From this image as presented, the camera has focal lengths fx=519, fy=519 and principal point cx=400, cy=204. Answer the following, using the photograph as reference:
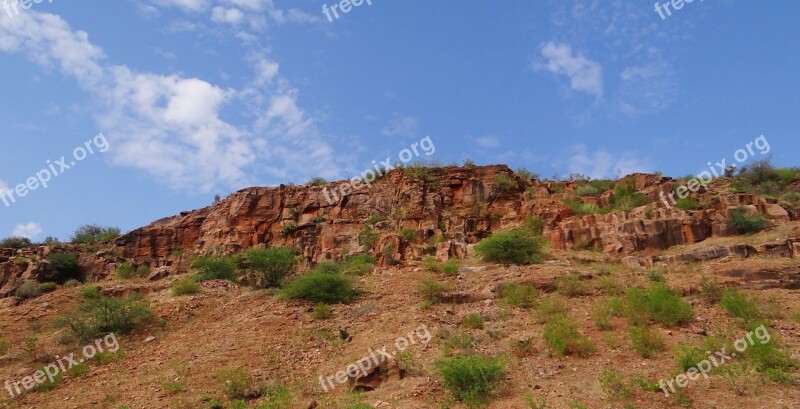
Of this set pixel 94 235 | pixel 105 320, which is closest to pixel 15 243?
pixel 94 235

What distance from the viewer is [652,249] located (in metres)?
17.5

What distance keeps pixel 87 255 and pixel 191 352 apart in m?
21.3

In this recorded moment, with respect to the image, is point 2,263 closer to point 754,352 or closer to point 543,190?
point 543,190

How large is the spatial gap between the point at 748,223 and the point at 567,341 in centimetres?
1137

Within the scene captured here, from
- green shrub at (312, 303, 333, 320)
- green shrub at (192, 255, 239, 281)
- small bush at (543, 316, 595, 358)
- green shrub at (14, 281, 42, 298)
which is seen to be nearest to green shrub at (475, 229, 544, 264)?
green shrub at (312, 303, 333, 320)

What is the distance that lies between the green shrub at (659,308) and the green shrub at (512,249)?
5.08 m

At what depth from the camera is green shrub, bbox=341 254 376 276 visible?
18281 millimetres

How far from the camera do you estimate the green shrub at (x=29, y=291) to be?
889 inches

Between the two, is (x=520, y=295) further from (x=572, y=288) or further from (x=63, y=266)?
(x=63, y=266)


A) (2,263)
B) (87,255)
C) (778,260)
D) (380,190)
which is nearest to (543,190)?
(380,190)

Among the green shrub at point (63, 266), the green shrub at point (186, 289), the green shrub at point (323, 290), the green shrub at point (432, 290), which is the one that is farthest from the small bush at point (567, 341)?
the green shrub at point (63, 266)

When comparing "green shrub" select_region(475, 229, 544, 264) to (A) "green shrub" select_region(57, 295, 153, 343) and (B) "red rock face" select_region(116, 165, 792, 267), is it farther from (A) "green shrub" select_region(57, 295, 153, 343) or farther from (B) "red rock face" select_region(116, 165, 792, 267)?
(A) "green shrub" select_region(57, 295, 153, 343)

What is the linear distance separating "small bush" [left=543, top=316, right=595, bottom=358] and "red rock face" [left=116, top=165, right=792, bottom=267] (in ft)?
30.3

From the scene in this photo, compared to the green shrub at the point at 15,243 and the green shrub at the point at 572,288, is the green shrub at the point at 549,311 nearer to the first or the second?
the green shrub at the point at 572,288
